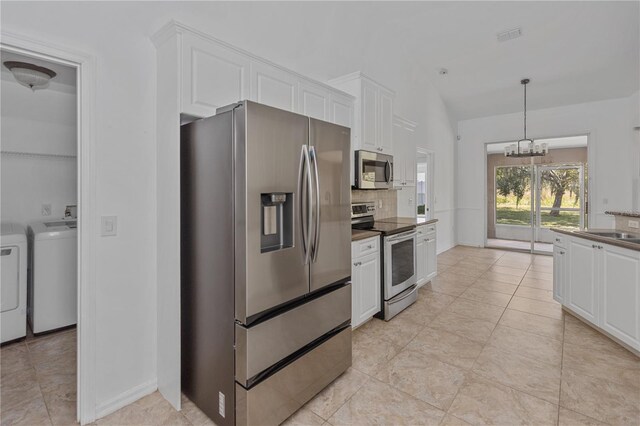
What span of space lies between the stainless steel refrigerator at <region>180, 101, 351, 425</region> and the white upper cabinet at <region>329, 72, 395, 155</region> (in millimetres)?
1385

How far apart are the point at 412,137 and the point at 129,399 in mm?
4578

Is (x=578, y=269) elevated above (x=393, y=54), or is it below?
below

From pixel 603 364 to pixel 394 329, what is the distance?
160cm

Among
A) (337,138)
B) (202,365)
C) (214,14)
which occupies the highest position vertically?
(214,14)

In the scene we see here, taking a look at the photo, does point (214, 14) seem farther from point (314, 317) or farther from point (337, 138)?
point (314, 317)

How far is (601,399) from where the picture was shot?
6.70 feet

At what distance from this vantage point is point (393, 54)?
16.3ft

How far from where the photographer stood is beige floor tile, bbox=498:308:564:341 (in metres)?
3.02

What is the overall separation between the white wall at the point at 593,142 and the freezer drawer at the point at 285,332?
629cm

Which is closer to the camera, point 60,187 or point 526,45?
point 60,187

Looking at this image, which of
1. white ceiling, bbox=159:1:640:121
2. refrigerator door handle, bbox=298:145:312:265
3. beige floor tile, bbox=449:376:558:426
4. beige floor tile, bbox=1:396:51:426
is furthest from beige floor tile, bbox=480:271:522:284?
beige floor tile, bbox=1:396:51:426

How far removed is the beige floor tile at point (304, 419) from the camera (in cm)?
185

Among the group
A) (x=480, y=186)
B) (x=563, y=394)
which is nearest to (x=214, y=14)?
(x=563, y=394)

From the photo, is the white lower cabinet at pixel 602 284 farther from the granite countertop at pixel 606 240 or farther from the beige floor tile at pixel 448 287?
the beige floor tile at pixel 448 287
